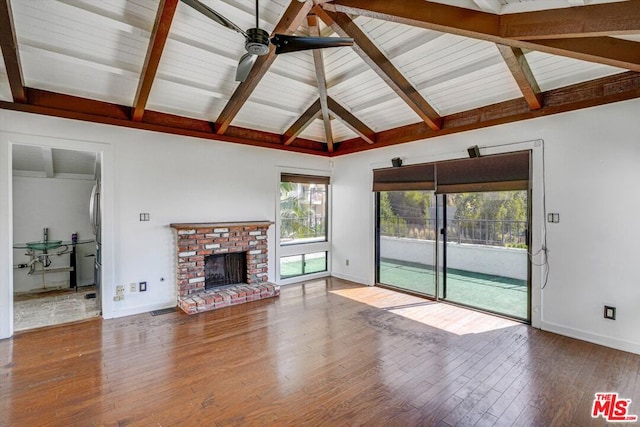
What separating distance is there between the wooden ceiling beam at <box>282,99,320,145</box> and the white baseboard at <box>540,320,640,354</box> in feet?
14.3

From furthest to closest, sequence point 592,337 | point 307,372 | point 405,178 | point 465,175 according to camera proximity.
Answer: point 405,178 → point 465,175 → point 592,337 → point 307,372

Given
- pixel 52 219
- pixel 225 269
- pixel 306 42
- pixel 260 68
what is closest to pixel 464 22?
pixel 306 42

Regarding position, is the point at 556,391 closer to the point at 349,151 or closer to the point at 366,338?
the point at 366,338

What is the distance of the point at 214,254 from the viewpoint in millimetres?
5105

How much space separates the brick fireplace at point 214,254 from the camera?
4.65 m

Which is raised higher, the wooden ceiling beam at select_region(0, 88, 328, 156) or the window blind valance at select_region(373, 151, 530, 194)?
the wooden ceiling beam at select_region(0, 88, 328, 156)

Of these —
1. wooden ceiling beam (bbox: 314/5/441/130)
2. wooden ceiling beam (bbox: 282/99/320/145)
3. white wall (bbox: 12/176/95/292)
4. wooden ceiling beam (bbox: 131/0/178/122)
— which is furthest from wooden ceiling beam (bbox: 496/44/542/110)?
white wall (bbox: 12/176/95/292)

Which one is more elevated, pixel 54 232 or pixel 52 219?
pixel 52 219

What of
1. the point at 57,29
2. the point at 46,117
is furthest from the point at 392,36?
the point at 46,117

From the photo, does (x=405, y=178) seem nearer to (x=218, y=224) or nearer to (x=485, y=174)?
(x=485, y=174)

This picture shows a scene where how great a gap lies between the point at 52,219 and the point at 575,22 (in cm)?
765

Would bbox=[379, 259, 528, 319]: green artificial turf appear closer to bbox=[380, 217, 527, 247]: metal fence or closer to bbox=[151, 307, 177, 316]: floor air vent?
bbox=[380, 217, 527, 247]: metal fence

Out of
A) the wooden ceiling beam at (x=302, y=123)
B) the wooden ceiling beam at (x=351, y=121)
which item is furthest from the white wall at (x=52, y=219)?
the wooden ceiling beam at (x=351, y=121)

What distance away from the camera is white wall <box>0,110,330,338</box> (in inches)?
143
